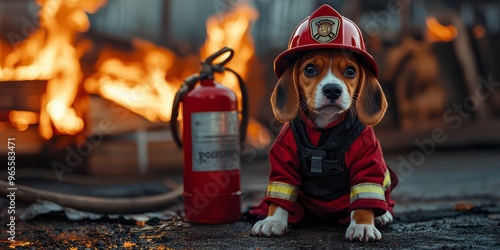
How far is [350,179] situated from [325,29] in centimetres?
77

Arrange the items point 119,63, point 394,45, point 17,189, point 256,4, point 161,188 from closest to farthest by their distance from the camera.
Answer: point 17,189
point 161,188
point 119,63
point 256,4
point 394,45

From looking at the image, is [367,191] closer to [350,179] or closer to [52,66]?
[350,179]

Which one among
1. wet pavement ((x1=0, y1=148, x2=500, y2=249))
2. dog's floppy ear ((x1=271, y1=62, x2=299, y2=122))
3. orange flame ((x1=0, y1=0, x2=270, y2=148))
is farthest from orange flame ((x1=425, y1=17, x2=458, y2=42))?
dog's floppy ear ((x1=271, y1=62, x2=299, y2=122))

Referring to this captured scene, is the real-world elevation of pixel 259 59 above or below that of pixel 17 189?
above

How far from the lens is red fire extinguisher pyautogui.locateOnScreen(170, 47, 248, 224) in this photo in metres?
3.36

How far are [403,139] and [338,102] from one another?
691cm

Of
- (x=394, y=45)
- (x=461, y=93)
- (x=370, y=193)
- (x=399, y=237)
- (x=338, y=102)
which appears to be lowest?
(x=399, y=237)

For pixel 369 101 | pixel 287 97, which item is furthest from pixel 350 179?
pixel 287 97

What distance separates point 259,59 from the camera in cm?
854

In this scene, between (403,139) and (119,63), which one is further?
(403,139)

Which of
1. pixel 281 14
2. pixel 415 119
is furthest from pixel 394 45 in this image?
pixel 281 14

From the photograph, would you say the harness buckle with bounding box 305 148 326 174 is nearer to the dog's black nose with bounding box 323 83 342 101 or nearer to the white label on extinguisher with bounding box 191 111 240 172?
the dog's black nose with bounding box 323 83 342 101

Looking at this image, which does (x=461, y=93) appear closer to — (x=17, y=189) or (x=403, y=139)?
(x=403, y=139)

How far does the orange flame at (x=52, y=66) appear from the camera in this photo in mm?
6590
